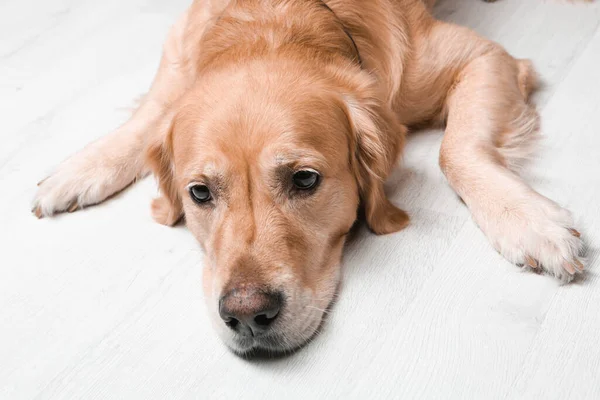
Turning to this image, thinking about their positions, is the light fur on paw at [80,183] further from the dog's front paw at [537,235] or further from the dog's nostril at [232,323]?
the dog's front paw at [537,235]

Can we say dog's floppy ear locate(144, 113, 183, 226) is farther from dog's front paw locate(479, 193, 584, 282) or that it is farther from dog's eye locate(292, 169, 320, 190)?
dog's front paw locate(479, 193, 584, 282)

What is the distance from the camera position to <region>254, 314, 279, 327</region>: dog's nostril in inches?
77.2

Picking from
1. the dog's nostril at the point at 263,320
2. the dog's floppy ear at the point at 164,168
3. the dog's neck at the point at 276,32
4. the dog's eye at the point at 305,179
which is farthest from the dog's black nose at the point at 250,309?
the dog's neck at the point at 276,32

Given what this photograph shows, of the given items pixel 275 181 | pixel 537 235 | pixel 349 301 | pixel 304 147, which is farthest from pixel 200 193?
pixel 537 235

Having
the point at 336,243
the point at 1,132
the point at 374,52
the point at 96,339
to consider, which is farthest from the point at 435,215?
the point at 1,132

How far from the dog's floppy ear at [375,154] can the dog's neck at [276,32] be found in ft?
0.87

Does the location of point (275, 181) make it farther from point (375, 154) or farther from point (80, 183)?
point (80, 183)

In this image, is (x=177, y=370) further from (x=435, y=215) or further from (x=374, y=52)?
(x=374, y=52)

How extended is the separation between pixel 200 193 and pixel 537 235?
1.16 meters

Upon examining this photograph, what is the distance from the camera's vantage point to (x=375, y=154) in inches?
93.4

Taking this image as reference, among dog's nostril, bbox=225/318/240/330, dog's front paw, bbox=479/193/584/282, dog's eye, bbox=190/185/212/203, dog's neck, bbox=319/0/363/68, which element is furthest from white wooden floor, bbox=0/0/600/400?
dog's neck, bbox=319/0/363/68

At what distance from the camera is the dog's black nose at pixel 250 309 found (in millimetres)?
1925

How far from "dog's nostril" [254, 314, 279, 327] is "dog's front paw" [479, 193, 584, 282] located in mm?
891

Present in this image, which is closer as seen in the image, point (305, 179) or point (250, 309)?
point (250, 309)
